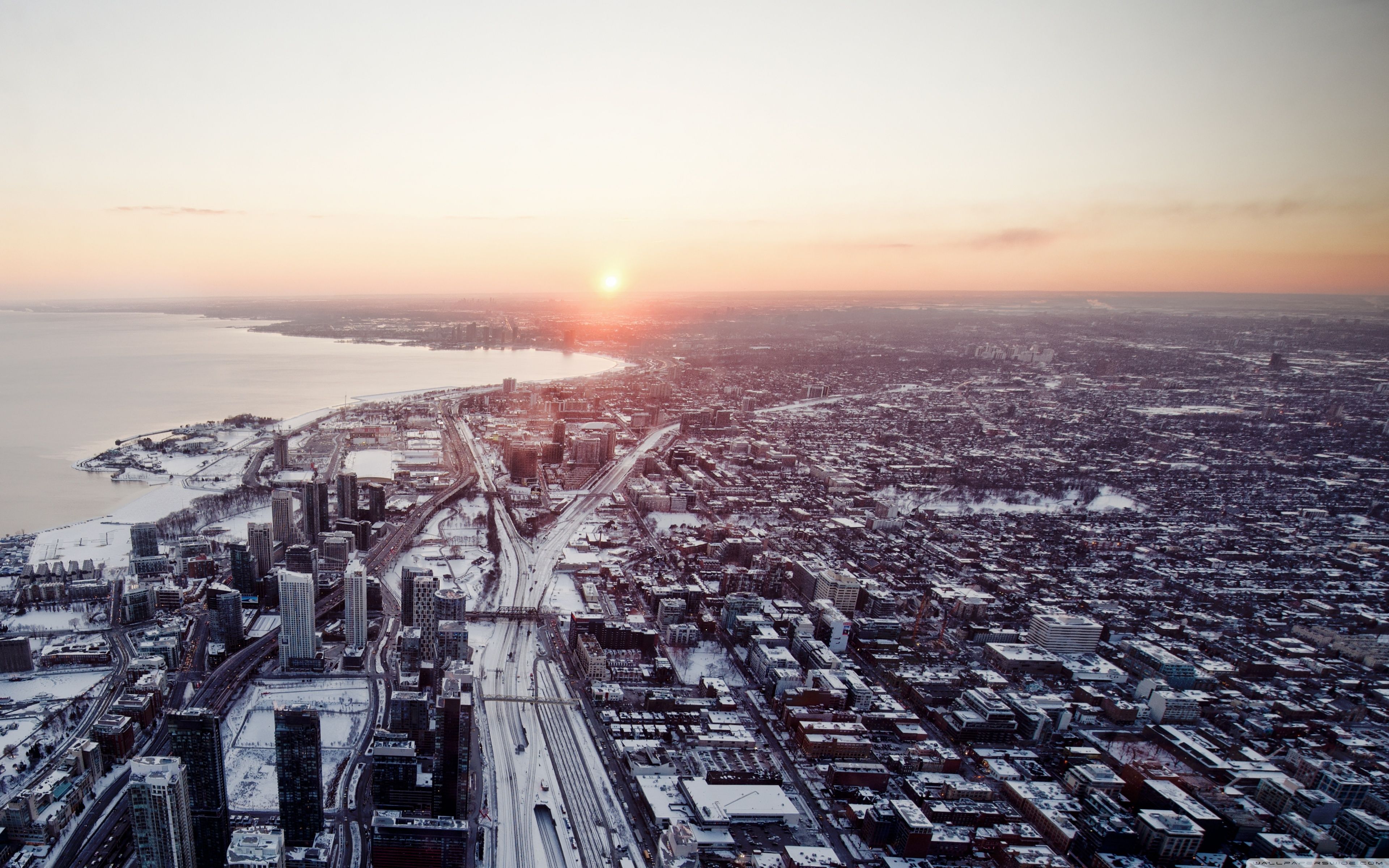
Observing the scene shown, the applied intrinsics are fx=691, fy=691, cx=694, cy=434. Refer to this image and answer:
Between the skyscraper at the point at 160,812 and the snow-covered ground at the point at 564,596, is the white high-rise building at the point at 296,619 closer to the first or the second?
the snow-covered ground at the point at 564,596

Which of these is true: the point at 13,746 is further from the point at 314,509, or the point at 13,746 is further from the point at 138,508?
the point at 138,508

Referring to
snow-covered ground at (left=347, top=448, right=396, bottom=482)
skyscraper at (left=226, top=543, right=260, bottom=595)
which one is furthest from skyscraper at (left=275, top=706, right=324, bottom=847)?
snow-covered ground at (left=347, top=448, right=396, bottom=482)

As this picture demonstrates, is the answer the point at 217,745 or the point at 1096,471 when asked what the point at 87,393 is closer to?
the point at 217,745

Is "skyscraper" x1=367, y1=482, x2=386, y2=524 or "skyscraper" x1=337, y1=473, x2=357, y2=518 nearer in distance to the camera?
"skyscraper" x1=337, y1=473, x2=357, y2=518

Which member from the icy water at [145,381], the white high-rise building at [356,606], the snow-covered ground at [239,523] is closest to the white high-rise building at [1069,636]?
the white high-rise building at [356,606]

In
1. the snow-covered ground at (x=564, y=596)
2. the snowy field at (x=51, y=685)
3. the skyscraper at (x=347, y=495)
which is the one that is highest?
the skyscraper at (x=347, y=495)

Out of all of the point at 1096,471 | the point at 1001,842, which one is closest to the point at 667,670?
the point at 1001,842

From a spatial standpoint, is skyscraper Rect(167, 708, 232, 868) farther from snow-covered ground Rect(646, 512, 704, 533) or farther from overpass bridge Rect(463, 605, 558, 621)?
snow-covered ground Rect(646, 512, 704, 533)
